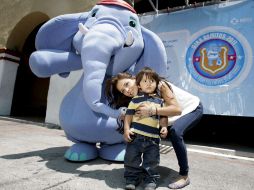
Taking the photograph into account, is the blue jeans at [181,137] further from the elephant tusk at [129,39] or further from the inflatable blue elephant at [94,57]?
the elephant tusk at [129,39]

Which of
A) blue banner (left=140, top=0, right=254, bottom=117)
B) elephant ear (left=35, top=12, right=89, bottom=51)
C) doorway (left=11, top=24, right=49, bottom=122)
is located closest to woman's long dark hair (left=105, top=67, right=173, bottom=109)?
elephant ear (left=35, top=12, right=89, bottom=51)

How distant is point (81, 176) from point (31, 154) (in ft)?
3.32

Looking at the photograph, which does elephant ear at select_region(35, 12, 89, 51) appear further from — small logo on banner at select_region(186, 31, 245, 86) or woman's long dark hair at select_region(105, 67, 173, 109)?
small logo on banner at select_region(186, 31, 245, 86)

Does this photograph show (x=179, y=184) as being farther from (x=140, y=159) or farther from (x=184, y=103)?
(x=184, y=103)

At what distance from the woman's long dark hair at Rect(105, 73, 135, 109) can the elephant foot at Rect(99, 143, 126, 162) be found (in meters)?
0.55

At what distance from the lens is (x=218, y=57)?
468 centimetres

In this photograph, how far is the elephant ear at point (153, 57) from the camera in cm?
292

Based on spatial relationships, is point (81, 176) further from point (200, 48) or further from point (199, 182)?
point (200, 48)

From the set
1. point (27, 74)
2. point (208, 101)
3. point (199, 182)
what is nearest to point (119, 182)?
point (199, 182)

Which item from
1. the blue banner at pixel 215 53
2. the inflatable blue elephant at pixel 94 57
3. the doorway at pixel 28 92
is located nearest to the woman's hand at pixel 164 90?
the inflatable blue elephant at pixel 94 57

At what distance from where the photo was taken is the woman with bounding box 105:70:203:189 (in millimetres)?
2084

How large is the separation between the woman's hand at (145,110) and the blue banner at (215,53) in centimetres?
276

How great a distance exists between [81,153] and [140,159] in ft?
2.70

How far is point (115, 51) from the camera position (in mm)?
2756
